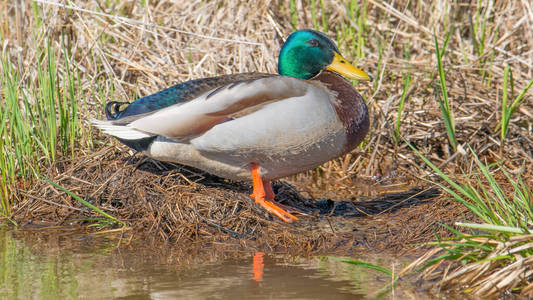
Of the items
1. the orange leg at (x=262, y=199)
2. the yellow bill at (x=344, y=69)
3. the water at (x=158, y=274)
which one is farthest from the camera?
the yellow bill at (x=344, y=69)

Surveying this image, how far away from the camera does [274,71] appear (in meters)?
5.68

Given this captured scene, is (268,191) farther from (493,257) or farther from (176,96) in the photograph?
(493,257)

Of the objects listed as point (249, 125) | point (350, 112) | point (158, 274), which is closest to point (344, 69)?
point (350, 112)

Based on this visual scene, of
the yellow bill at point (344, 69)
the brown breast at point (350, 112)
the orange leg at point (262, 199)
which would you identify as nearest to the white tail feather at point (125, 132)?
the orange leg at point (262, 199)

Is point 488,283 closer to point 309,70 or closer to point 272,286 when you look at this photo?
point 272,286

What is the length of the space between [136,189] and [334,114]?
115 cm

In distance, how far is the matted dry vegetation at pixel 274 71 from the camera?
3.93m

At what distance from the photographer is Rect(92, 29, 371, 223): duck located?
377 centimetres

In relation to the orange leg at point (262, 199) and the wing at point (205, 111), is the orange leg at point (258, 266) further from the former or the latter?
the wing at point (205, 111)

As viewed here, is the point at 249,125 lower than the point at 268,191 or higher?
higher

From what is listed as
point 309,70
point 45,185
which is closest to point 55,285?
point 45,185

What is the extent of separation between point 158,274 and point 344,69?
5.47ft

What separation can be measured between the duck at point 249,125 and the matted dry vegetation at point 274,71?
0.24 m

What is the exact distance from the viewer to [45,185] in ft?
14.3
